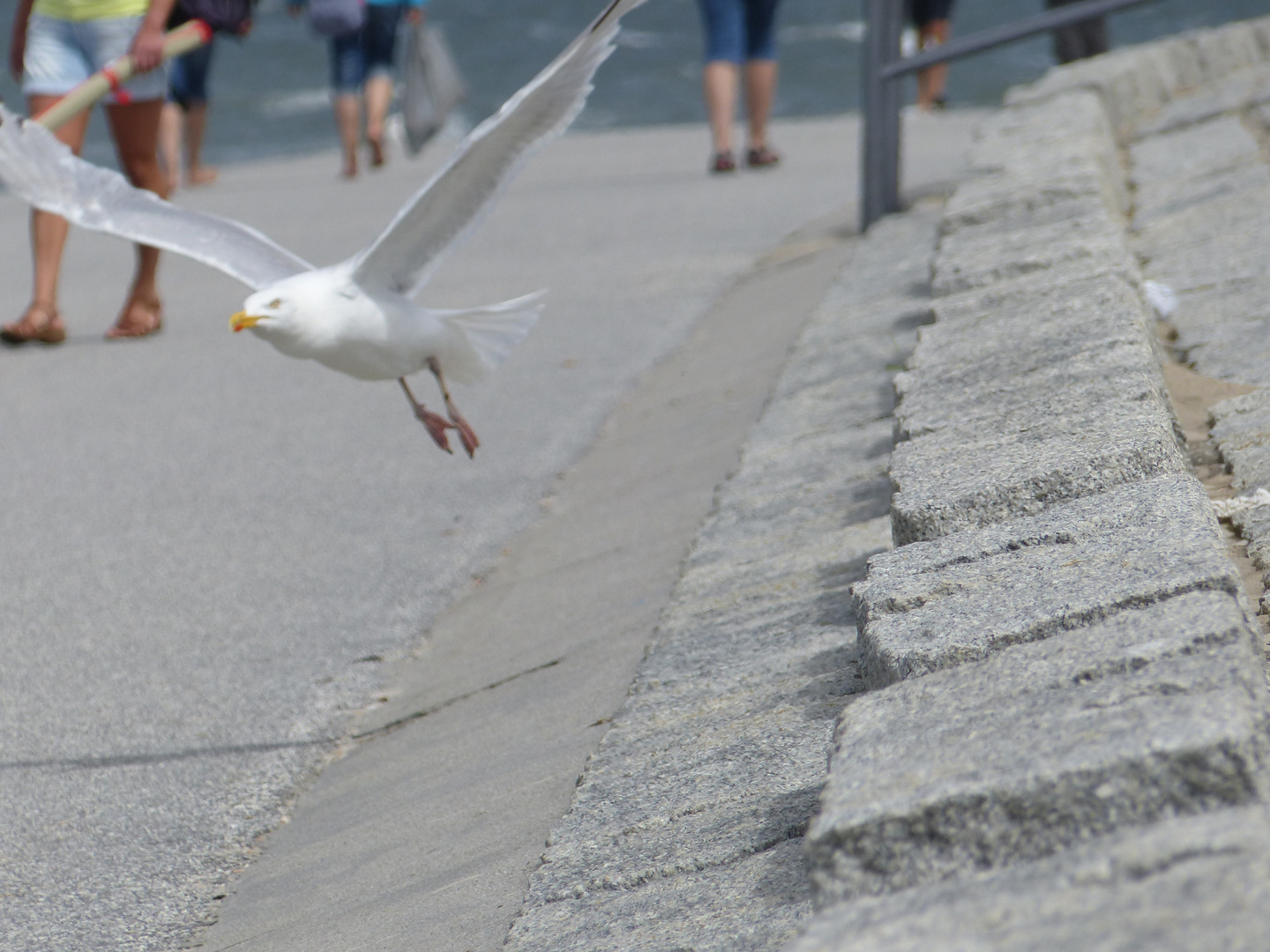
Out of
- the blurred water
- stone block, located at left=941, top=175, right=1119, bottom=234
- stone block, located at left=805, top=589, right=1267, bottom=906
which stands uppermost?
stone block, located at left=805, top=589, right=1267, bottom=906

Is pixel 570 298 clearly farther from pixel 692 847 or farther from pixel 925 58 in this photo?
pixel 692 847

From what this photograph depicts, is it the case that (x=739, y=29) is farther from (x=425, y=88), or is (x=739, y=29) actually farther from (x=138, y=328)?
(x=138, y=328)

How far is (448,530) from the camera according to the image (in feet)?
12.5

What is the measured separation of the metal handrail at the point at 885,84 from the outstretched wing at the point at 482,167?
2609 millimetres

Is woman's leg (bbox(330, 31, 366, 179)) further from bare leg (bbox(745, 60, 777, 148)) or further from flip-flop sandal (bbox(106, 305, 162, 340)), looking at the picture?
flip-flop sandal (bbox(106, 305, 162, 340))

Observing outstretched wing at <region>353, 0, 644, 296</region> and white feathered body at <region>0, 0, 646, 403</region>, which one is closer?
outstretched wing at <region>353, 0, 644, 296</region>

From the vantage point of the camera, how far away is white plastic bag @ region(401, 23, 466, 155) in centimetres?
834

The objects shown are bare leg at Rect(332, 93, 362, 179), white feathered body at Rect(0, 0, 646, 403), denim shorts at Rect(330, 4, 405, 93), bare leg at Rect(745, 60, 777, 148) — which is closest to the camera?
white feathered body at Rect(0, 0, 646, 403)

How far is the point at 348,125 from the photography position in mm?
9719

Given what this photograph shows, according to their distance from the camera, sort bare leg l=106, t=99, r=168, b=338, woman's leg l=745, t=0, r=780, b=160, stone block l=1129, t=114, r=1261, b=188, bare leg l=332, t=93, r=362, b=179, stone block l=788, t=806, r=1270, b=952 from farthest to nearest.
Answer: bare leg l=332, t=93, r=362, b=179 < woman's leg l=745, t=0, r=780, b=160 < bare leg l=106, t=99, r=168, b=338 < stone block l=1129, t=114, r=1261, b=188 < stone block l=788, t=806, r=1270, b=952

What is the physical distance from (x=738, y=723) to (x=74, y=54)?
443cm

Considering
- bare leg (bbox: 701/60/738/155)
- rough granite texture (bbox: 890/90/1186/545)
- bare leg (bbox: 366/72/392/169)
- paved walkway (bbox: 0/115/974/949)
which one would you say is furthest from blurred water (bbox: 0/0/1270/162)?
rough granite texture (bbox: 890/90/1186/545)

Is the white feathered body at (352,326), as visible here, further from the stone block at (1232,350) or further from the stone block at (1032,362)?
the stone block at (1232,350)

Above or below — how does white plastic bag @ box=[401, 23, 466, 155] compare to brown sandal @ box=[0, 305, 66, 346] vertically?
above
